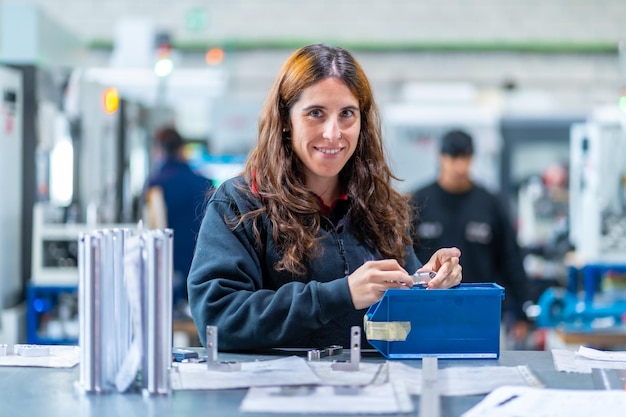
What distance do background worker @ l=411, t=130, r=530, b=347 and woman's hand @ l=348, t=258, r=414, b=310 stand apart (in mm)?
2778

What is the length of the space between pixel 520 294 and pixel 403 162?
9.73 feet

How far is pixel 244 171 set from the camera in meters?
2.28

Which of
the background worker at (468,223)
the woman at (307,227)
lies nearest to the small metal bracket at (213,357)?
the woman at (307,227)

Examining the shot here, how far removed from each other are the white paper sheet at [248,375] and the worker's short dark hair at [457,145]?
9.53ft

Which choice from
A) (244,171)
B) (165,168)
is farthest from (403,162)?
(244,171)

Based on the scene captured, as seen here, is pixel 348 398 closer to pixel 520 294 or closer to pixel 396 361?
pixel 396 361

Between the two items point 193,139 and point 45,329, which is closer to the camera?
point 45,329

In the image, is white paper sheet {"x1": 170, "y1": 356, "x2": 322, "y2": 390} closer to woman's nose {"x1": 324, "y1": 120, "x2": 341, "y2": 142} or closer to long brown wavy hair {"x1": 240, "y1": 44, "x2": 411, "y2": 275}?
long brown wavy hair {"x1": 240, "y1": 44, "x2": 411, "y2": 275}

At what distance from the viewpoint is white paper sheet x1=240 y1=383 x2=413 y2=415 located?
1.56 meters

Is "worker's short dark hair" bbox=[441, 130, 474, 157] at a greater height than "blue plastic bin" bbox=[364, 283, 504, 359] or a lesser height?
greater

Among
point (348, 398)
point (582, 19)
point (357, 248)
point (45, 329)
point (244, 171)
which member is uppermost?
point (582, 19)

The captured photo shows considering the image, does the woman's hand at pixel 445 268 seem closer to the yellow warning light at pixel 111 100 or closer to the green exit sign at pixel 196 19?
the yellow warning light at pixel 111 100

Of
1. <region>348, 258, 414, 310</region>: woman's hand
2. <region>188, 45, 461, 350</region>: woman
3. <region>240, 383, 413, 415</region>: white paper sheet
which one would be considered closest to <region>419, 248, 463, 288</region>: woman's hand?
<region>188, 45, 461, 350</region>: woman

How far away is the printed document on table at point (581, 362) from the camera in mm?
1929
